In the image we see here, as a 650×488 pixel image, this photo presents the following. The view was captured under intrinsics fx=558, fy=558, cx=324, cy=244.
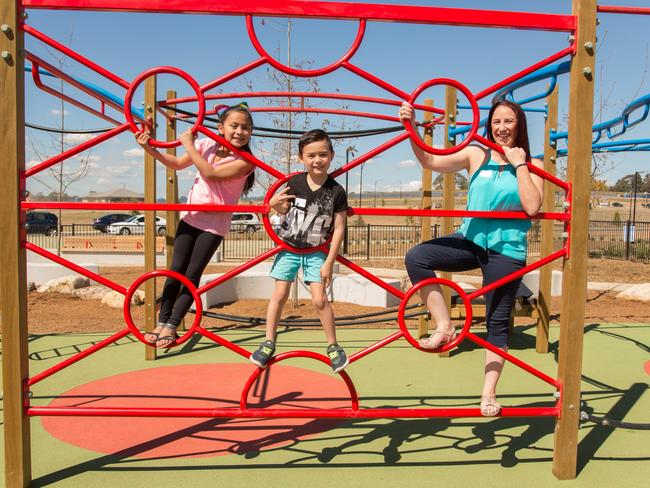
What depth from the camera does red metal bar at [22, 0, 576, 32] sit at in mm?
2455

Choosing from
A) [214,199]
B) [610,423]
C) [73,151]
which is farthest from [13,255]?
[610,423]

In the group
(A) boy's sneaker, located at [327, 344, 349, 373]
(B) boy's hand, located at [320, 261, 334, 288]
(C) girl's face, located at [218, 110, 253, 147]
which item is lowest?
(A) boy's sneaker, located at [327, 344, 349, 373]

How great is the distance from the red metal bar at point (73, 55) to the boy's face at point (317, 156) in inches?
34.2

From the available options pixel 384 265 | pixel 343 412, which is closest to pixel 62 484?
pixel 343 412

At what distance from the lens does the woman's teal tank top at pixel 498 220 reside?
2697 millimetres

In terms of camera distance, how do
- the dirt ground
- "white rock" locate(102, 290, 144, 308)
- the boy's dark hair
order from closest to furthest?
1. the boy's dark hair
2. the dirt ground
3. "white rock" locate(102, 290, 144, 308)

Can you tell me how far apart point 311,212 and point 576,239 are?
50.9 inches

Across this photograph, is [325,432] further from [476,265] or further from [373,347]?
[476,265]

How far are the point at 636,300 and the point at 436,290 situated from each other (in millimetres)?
7224

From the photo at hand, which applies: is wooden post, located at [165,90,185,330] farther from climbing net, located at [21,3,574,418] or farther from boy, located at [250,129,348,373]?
boy, located at [250,129,348,373]

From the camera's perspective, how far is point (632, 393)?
4.12m

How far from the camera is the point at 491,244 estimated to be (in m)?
2.71

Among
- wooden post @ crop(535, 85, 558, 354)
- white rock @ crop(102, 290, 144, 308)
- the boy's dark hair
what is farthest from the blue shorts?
white rock @ crop(102, 290, 144, 308)

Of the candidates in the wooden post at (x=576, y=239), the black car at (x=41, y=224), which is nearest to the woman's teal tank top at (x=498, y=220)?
the wooden post at (x=576, y=239)
